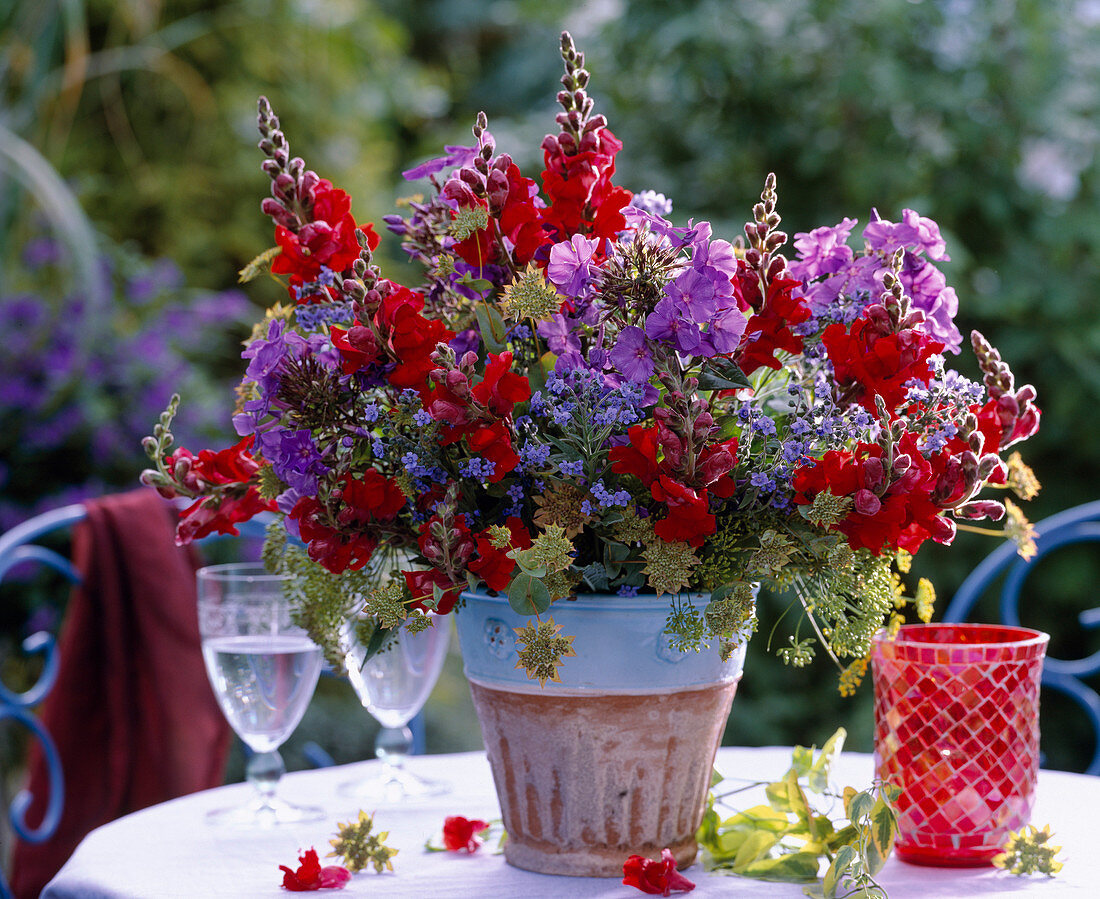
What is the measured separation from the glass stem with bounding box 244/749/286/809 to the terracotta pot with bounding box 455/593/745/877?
312 millimetres

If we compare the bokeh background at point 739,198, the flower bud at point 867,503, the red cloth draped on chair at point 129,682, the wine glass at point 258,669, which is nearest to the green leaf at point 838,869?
the flower bud at point 867,503

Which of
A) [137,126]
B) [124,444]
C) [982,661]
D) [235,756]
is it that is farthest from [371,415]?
[137,126]

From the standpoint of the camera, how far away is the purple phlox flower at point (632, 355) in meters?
0.78

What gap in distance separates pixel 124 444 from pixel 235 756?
0.91m

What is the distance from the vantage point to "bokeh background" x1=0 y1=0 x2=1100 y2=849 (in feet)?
9.69

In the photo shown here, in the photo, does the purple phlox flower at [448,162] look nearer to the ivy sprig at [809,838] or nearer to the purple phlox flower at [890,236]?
the purple phlox flower at [890,236]

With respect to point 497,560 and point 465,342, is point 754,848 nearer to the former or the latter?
point 497,560

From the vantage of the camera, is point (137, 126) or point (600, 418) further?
point (137, 126)

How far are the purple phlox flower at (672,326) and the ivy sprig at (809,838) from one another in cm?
36

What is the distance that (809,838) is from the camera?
3.08ft

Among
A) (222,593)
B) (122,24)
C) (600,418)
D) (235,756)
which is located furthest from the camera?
(122,24)

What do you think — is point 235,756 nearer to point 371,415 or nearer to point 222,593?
point 222,593

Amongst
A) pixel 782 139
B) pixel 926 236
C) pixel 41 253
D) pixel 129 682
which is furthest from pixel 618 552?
pixel 41 253

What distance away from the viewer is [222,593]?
112cm
